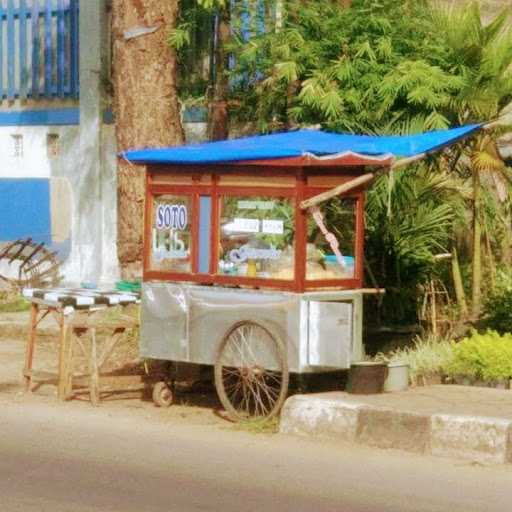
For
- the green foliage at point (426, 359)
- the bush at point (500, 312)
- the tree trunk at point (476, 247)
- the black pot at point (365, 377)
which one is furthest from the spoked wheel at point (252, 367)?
the tree trunk at point (476, 247)

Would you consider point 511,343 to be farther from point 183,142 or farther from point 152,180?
point 183,142

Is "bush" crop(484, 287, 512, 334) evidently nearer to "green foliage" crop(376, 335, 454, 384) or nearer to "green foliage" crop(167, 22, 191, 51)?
"green foliage" crop(376, 335, 454, 384)

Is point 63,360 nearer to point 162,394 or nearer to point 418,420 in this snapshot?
point 162,394

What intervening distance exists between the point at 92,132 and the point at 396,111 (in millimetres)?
5306

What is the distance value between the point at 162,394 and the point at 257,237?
154cm

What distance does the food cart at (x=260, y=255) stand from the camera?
10.3 metres

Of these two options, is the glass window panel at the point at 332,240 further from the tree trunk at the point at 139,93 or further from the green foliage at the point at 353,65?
the tree trunk at the point at 139,93

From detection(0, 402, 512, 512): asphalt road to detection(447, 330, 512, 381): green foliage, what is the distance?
5.33ft

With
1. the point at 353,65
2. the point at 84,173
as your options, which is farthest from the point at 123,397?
the point at 84,173

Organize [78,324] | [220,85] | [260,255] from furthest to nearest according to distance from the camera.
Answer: [220,85] < [78,324] < [260,255]

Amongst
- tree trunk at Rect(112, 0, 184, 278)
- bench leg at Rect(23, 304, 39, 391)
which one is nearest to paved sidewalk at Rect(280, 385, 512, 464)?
bench leg at Rect(23, 304, 39, 391)

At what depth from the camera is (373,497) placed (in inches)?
320

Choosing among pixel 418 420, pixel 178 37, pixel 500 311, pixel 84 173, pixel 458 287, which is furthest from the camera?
pixel 84 173

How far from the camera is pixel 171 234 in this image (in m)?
11.2
